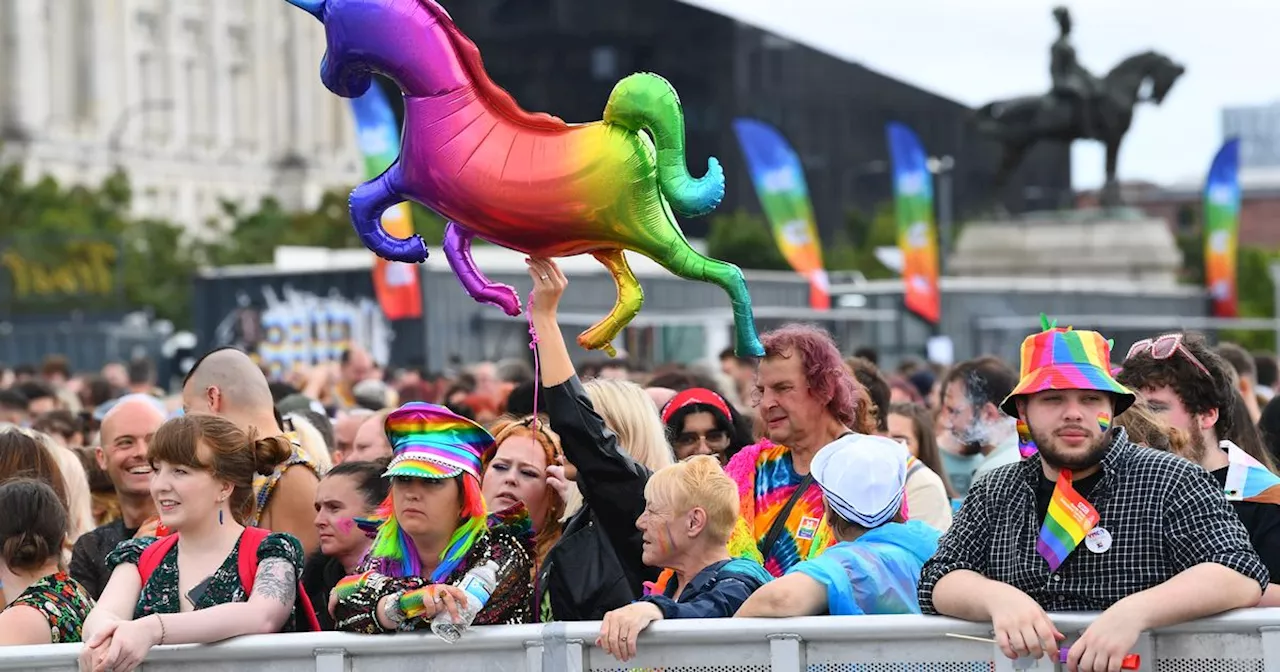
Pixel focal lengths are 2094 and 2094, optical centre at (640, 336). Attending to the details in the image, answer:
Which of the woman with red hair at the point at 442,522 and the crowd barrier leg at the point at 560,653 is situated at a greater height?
the woman with red hair at the point at 442,522

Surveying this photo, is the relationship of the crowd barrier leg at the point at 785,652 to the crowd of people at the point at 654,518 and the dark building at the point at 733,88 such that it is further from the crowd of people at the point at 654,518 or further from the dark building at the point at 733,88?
the dark building at the point at 733,88

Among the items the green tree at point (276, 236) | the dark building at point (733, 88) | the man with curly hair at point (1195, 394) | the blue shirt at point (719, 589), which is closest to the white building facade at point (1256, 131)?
the dark building at point (733, 88)

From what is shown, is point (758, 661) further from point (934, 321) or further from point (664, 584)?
point (934, 321)

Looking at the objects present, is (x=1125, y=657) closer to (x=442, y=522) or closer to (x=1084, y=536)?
(x=1084, y=536)

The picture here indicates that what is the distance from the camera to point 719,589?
485 cm

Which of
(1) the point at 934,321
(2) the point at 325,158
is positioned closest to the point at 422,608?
(1) the point at 934,321

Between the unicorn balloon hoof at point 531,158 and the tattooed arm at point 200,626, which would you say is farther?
the unicorn balloon hoof at point 531,158

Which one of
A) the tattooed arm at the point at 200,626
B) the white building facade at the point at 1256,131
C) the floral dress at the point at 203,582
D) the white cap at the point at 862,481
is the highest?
the white building facade at the point at 1256,131

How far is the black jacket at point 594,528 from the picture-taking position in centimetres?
522

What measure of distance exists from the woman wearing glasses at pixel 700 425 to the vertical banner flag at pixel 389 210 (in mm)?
3631

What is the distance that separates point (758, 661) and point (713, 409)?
3.01m

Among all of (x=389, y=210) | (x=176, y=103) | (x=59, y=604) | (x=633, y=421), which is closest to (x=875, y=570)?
(x=633, y=421)

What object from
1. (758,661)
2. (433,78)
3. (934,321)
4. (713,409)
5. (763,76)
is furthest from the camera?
(763,76)

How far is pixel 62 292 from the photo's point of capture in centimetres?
3912
